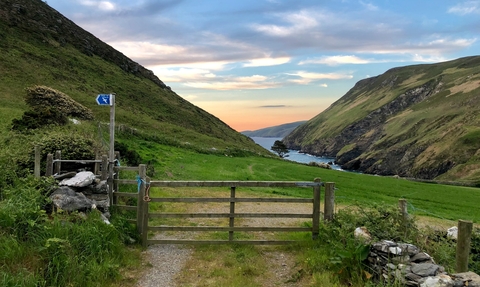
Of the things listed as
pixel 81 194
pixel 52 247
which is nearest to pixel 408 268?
pixel 52 247

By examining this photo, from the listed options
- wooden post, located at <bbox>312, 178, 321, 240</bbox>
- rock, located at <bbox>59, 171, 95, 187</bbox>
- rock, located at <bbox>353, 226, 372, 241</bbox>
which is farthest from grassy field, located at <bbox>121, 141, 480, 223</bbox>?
rock, located at <bbox>59, 171, 95, 187</bbox>

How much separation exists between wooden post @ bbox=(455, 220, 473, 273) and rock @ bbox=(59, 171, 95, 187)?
930cm

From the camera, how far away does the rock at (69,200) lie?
825cm

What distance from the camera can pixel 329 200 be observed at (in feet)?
30.7

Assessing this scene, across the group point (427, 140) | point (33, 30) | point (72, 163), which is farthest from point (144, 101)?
point (427, 140)

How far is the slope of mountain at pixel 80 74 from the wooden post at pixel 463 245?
118 ft

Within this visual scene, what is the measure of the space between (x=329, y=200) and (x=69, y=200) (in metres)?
6.96

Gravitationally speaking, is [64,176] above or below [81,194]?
above

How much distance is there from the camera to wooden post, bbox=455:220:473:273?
20.6 ft

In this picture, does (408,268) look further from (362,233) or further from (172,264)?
(172,264)

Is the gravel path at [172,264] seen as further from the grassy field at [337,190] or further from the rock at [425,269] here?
the grassy field at [337,190]

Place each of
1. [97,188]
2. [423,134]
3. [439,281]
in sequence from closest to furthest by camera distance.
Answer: [439,281]
[97,188]
[423,134]

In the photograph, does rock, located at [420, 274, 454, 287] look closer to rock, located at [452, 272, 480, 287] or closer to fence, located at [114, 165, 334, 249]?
rock, located at [452, 272, 480, 287]

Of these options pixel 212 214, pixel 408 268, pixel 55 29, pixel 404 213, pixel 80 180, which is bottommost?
pixel 408 268
